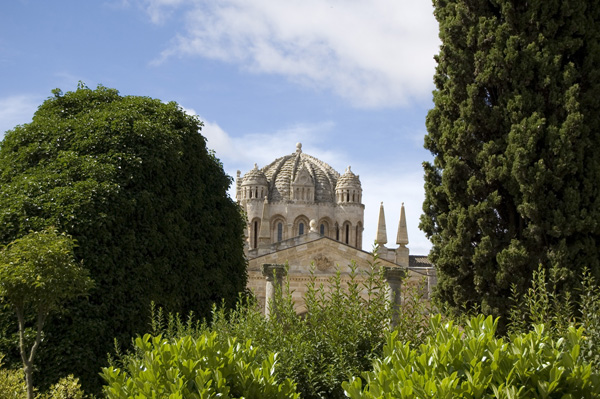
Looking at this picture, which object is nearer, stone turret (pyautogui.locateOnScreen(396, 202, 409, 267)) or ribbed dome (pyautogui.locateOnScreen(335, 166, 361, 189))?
stone turret (pyautogui.locateOnScreen(396, 202, 409, 267))

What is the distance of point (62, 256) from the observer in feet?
34.1

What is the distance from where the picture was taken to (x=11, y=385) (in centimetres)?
1015

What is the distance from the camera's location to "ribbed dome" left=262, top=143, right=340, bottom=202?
63594mm

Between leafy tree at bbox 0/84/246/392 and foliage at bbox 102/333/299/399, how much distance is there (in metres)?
6.56

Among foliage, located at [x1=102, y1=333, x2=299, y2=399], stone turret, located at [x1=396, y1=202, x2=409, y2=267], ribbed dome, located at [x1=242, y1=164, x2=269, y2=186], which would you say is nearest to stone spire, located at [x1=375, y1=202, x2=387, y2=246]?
stone turret, located at [x1=396, y1=202, x2=409, y2=267]

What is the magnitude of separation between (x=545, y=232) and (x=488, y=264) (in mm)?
1369

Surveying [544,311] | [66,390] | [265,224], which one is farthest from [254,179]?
[544,311]

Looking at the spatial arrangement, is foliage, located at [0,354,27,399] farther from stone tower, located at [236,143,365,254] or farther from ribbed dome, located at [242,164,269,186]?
ribbed dome, located at [242,164,269,186]

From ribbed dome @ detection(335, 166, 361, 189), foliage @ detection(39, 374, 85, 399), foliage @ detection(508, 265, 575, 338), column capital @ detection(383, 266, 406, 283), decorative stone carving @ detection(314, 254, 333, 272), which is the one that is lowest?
foliage @ detection(39, 374, 85, 399)

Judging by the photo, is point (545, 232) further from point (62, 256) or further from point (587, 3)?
point (62, 256)

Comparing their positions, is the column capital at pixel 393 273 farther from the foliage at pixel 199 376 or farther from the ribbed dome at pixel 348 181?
the ribbed dome at pixel 348 181

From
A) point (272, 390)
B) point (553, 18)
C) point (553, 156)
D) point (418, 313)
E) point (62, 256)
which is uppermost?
point (553, 18)

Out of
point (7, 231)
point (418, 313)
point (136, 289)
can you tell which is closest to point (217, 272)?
point (136, 289)

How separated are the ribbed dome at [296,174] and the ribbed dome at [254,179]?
125cm
